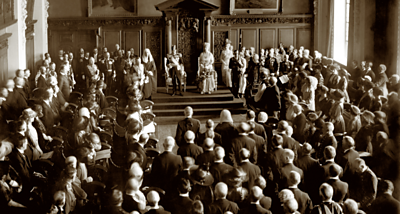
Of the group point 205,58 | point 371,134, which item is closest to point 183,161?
point 371,134

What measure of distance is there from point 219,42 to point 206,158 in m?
13.5

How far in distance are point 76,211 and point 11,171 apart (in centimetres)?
136

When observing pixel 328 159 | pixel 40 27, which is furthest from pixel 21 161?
pixel 40 27

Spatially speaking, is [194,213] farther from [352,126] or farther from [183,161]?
[352,126]

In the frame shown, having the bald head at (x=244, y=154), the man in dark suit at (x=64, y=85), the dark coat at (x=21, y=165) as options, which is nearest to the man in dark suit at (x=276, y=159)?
the bald head at (x=244, y=154)

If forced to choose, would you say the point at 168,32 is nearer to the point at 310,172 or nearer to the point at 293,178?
the point at 310,172

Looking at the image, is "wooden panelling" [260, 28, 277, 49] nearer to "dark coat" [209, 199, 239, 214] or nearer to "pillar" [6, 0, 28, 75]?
"pillar" [6, 0, 28, 75]

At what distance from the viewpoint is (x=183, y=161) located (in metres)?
7.24

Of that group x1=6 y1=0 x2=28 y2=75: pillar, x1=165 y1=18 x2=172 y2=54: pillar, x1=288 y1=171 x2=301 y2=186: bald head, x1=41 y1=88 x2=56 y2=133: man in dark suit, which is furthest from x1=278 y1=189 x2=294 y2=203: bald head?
x1=165 y1=18 x2=172 y2=54: pillar

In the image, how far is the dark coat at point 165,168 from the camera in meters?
7.64

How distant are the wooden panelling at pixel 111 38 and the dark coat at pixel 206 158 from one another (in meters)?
14.0

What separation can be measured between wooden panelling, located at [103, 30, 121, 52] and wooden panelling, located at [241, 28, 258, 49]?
522 centimetres

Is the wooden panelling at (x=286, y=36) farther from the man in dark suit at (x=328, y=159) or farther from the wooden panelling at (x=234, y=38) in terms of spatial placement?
the man in dark suit at (x=328, y=159)

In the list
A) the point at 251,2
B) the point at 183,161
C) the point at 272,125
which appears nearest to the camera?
the point at 183,161
